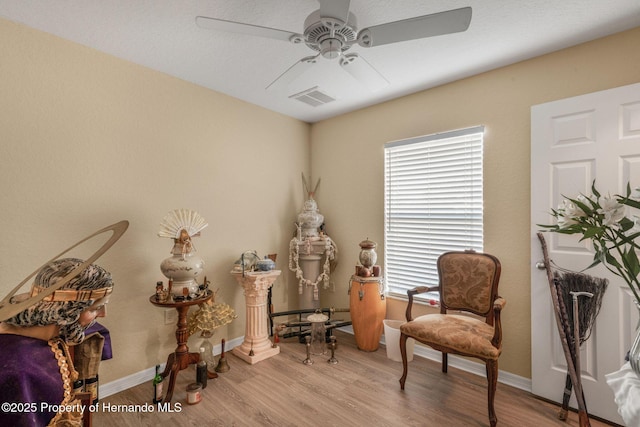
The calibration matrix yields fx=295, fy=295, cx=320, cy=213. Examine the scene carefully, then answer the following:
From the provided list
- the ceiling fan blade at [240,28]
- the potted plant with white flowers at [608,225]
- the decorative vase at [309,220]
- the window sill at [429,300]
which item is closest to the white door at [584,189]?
the window sill at [429,300]

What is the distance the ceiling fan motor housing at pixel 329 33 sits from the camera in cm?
153

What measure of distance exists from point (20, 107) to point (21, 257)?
0.99m

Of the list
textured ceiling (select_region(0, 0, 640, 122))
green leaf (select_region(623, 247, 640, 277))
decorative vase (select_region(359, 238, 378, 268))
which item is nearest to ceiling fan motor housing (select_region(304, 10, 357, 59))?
textured ceiling (select_region(0, 0, 640, 122))

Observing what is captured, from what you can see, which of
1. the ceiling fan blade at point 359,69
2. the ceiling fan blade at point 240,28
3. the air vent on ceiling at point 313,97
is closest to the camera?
the ceiling fan blade at point 240,28

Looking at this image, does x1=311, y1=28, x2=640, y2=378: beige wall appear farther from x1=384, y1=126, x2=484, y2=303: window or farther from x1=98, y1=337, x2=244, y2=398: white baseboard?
x1=98, y1=337, x2=244, y2=398: white baseboard

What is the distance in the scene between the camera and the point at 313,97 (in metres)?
3.01

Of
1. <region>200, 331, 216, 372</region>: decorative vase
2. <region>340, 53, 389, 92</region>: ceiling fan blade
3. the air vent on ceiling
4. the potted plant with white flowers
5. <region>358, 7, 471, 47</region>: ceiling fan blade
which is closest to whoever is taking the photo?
the potted plant with white flowers

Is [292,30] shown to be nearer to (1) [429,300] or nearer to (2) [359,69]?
(2) [359,69]

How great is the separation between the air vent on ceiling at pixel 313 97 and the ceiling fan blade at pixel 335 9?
1.35 m

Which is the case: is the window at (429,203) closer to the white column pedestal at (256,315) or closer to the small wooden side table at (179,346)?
the white column pedestal at (256,315)

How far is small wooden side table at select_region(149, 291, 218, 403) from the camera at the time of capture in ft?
7.14

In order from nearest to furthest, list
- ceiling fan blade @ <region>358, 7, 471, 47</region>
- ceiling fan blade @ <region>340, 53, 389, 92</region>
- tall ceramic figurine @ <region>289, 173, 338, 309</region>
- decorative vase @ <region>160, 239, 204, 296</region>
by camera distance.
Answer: ceiling fan blade @ <region>358, 7, 471, 47</region>, ceiling fan blade @ <region>340, 53, 389, 92</region>, decorative vase @ <region>160, 239, 204, 296</region>, tall ceramic figurine @ <region>289, 173, 338, 309</region>

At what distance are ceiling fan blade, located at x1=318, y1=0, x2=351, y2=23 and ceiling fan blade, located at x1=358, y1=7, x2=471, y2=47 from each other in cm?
15

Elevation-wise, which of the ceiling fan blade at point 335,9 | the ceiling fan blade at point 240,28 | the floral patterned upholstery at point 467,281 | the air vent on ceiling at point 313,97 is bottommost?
the floral patterned upholstery at point 467,281
